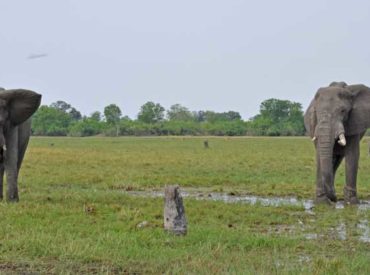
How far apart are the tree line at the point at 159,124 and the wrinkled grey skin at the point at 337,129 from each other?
96.5 m

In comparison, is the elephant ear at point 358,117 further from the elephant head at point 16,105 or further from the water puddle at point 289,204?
the elephant head at point 16,105

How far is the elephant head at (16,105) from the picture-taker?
503 inches

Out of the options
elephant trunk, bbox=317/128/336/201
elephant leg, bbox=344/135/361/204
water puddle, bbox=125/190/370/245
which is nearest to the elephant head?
water puddle, bbox=125/190/370/245

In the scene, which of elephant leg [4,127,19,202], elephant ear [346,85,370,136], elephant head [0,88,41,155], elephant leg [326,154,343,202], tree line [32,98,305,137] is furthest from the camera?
tree line [32,98,305,137]

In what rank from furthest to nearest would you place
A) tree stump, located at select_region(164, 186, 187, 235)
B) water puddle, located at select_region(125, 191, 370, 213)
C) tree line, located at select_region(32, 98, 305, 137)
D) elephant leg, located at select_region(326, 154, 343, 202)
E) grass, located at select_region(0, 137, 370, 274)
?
tree line, located at select_region(32, 98, 305, 137) < elephant leg, located at select_region(326, 154, 343, 202) < water puddle, located at select_region(125, 191, 370, 213) < tree stump, located at select_region(164, 186, 187, 235) < grass, located at select_region(0, 137, 370, 274)

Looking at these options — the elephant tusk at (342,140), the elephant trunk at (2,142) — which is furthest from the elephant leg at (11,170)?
the elephant tusk at (342,140)

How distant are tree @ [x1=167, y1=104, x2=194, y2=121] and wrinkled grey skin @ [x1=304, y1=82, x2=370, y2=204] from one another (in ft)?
458

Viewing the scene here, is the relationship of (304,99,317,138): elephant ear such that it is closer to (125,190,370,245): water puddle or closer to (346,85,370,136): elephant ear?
(346,85,370,136): elephant ear

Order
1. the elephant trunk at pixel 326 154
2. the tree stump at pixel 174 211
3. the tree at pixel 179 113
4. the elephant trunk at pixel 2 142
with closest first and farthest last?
the tree stump at pixel 174 211 → the elephant trunk at pixel 2 142 → the elephant trunk at pixel 326 154 → the tree at pixel 179 113

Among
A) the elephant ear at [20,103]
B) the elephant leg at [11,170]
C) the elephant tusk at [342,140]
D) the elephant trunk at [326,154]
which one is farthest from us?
the elephant trunk at [326,154]

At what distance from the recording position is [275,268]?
7.52m

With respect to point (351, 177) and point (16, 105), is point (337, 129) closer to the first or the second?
point (351, 177)

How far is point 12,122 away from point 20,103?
45 cm

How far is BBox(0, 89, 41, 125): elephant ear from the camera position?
12938 millimetres
